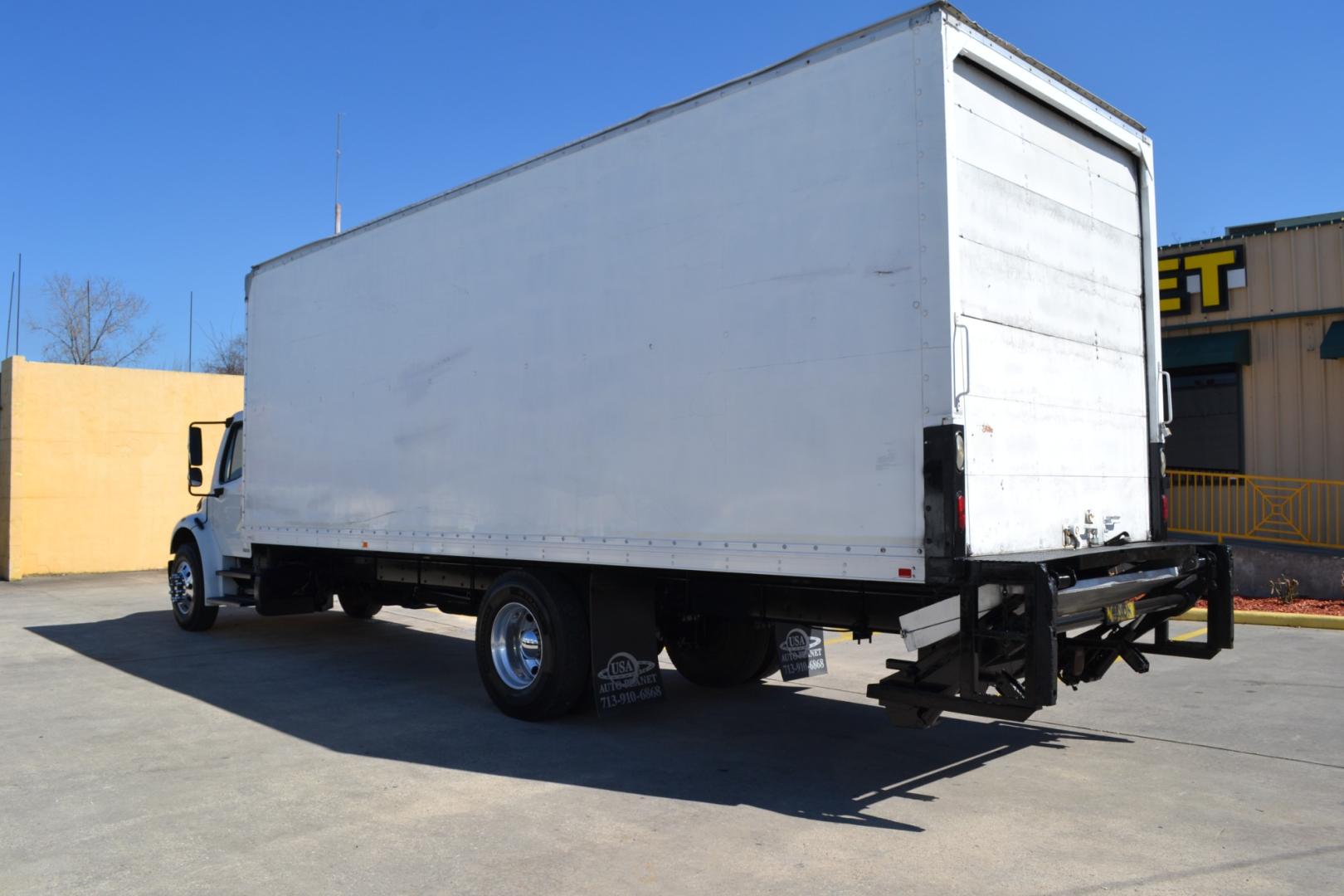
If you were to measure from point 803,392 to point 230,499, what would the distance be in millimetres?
8085

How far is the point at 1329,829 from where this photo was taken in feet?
16.2

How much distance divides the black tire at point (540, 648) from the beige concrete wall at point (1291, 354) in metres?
12.5

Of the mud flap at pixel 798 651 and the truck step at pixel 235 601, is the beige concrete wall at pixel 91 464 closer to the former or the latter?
the truck step at pixel 235 601

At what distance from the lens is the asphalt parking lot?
4.48 meters

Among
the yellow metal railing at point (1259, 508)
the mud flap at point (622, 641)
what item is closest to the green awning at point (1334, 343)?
the yellow metal railing at point (1259, 508)

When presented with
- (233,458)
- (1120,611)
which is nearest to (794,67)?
(1120,611)

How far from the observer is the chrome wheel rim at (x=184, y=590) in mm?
12039

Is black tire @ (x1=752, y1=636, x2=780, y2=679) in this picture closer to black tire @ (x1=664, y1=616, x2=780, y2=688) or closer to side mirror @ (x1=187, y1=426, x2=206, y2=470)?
black tire @ (x1=664, y1=616, x2=780, y2=688)

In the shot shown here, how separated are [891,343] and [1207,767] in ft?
10.8

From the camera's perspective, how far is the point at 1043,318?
590 centimetres

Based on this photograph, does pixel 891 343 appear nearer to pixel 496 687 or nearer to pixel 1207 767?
pixel 1207 767

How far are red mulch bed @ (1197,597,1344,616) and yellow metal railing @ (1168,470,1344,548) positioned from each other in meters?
1.40

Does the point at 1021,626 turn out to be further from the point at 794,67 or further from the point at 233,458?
the point at 233,458

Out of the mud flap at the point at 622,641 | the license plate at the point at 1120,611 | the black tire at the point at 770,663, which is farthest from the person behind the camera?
the black tire at the point at 770,663
